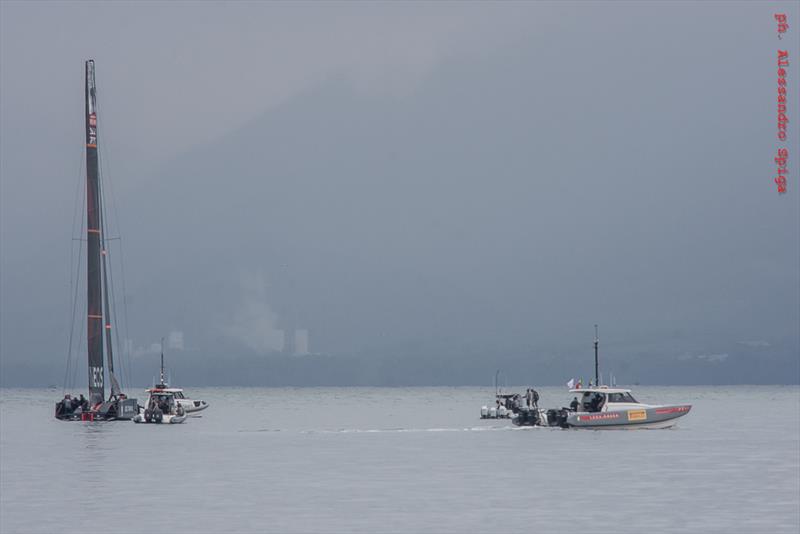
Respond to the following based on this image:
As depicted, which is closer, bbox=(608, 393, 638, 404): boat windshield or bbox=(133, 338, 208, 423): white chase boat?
bbox=(608, 393, 638, 404): boat windshield

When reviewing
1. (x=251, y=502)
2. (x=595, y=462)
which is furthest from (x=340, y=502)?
(x=595, y=462)

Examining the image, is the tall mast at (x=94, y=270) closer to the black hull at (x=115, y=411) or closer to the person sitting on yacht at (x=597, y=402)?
the black hull at (x=115, y=411)

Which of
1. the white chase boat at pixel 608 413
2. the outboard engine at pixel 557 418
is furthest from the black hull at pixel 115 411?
the white chase boat at pixel 608 413

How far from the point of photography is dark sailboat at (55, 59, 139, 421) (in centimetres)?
10419

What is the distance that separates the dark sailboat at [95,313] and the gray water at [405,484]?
68.1 ft

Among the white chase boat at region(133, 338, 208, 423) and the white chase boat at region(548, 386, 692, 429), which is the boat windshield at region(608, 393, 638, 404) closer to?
the white chase boat at region(548, 386, 692, 429)

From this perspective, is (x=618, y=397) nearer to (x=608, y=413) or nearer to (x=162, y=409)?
(x=608, y=413)

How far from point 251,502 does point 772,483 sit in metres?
18.7

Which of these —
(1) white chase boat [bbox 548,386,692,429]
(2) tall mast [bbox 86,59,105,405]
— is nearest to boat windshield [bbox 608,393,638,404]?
(1) white chase boat [bbox 548,386,692,429]

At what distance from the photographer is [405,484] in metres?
46.9

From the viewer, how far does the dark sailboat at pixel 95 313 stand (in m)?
104

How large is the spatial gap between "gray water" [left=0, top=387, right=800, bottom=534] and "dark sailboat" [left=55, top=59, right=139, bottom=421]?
68.1ft

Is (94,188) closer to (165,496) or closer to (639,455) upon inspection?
(639,455)

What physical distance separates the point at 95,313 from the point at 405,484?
64.5 m
